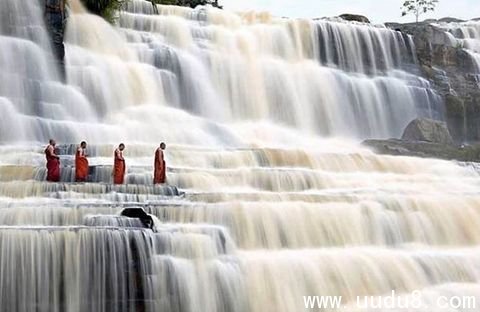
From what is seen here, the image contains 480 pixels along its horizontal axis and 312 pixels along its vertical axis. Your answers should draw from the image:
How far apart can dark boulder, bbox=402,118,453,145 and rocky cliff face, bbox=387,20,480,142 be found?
4090 mm

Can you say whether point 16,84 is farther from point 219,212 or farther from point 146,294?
point 146,294

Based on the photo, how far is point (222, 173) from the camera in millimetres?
15570

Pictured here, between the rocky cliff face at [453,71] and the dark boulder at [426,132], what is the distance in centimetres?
409

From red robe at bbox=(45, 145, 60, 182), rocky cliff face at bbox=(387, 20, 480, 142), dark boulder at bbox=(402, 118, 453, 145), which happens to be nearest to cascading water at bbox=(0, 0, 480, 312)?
red robe at bbox=(45, 145, 60, 182)

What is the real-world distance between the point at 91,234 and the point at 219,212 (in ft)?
9.39

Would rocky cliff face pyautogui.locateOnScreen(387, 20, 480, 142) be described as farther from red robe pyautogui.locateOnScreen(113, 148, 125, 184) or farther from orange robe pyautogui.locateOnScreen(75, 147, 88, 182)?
orange robe pyautogui.locateOnScreen(75, 147, 88, 182)

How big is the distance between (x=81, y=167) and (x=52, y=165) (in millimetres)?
534

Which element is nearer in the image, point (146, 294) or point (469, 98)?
point (146, 294)

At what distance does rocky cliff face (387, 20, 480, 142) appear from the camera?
30.8 meters

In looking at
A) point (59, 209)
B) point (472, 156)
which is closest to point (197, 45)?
point (472, 156)

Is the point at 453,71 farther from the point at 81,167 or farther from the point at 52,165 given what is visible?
the point at 52,165

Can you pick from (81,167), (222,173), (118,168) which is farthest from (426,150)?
(81,167)

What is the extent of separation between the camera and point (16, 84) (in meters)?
21.1

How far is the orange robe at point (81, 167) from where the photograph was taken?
14148 mm
